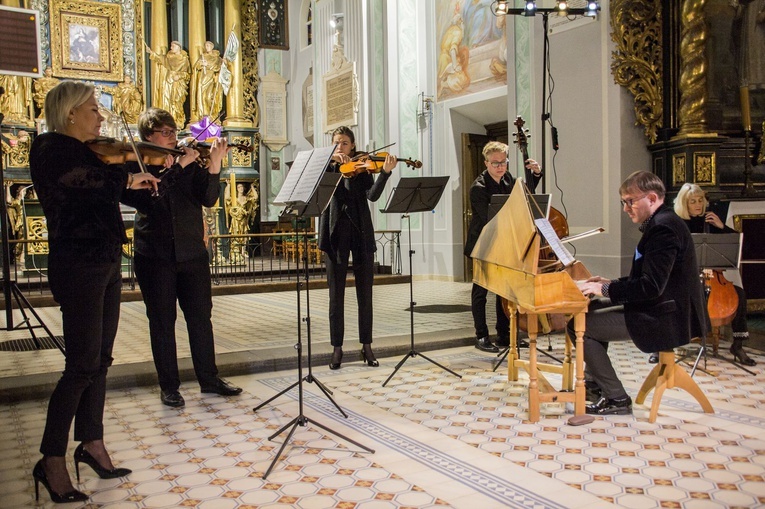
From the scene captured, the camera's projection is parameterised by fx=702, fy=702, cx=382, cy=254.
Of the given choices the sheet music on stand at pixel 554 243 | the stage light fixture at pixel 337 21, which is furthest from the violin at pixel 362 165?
the stage light fixture at pixel 337 21

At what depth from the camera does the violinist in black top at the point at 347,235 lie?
5277mm

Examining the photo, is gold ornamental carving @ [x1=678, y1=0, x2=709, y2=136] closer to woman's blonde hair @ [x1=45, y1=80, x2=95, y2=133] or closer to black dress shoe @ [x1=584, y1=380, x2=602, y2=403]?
black dress shoe @ [x1=584, y1=380, x2=602, y2=403]

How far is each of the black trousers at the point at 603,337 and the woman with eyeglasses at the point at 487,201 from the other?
5.35 feet

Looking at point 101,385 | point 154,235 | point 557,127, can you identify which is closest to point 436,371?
point 154,235

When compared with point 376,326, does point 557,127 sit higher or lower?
higher

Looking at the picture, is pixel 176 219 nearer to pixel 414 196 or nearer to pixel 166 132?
pixel 166 132

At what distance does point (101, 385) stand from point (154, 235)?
4.54ft

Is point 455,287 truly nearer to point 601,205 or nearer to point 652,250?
point 601,205

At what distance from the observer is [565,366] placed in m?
4.45

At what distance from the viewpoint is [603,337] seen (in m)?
4.09

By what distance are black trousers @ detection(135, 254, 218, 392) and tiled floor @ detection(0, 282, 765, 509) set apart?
273 millimetres

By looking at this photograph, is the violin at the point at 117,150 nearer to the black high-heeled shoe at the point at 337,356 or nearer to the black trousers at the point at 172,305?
the black trousers at the point at 172,305

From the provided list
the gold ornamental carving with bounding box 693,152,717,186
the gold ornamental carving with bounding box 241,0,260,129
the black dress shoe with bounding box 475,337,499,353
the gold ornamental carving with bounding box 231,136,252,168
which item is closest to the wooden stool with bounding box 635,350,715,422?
the black dress shoe with bounding box 475,337,499,353

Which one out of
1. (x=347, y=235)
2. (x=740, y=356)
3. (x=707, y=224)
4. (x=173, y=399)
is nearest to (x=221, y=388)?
(x=173, y=399)
